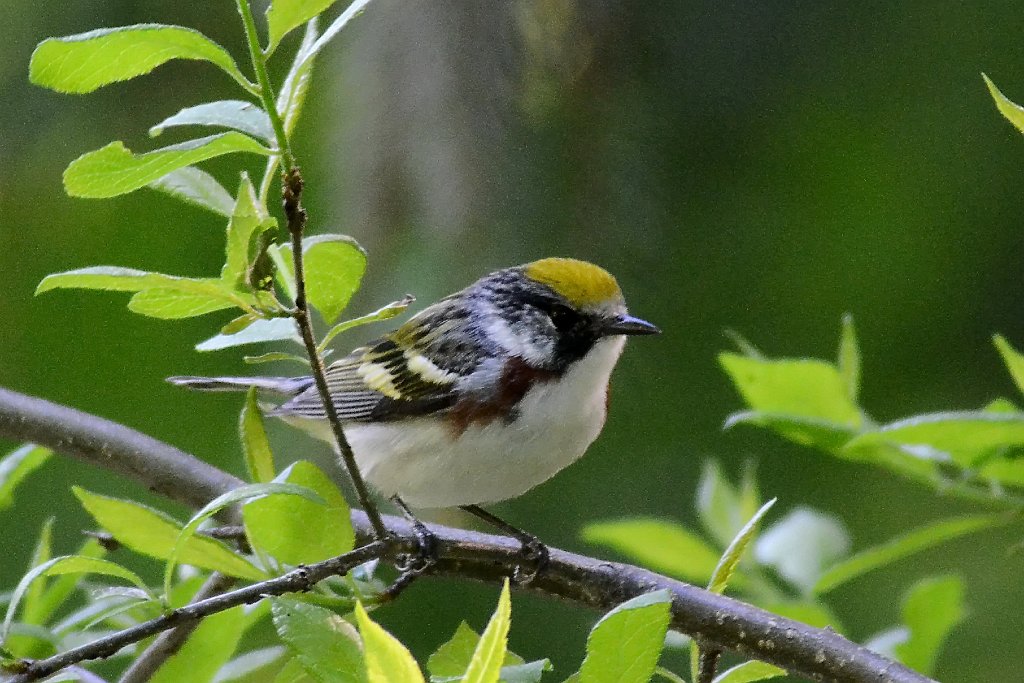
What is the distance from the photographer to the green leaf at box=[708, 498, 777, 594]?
90 centimetres

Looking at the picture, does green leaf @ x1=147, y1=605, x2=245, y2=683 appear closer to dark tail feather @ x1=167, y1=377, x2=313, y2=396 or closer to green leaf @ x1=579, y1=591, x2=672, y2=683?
green leaf @ x1=579, y1=591, x2=672, y2=683

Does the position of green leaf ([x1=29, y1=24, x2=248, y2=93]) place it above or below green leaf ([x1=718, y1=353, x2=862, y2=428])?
above

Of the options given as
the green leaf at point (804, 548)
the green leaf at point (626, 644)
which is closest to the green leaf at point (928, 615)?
the green leaf at point (804, 548)

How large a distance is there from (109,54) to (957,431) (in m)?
0.73

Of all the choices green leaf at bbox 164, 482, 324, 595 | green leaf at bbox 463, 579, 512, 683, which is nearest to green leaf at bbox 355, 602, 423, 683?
green leaf at bbox 463, 579, 512, 683

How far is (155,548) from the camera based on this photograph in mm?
924

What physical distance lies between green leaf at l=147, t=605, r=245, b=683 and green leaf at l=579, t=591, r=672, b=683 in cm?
42

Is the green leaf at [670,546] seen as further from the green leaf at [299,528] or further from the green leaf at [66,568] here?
the green leaf at [66,568]

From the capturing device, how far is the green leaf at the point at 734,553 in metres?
0.90

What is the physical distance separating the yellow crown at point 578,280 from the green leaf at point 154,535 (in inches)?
27.6

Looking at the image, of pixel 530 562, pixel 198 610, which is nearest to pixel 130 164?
pixel 198 610

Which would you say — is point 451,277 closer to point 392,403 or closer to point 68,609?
point 392,403

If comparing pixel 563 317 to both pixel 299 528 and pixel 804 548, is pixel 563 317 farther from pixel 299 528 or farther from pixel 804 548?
pixel 299 528

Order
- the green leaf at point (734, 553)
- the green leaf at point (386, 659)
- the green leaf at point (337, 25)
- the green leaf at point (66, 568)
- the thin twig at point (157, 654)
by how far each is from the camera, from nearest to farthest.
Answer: the green leaf at point (386, 659)
the green leaf at point (337, 25)
the green leaf at point (66, 568)
the green leaf at point (734, 553)
the thin twig at point (157, 654)
